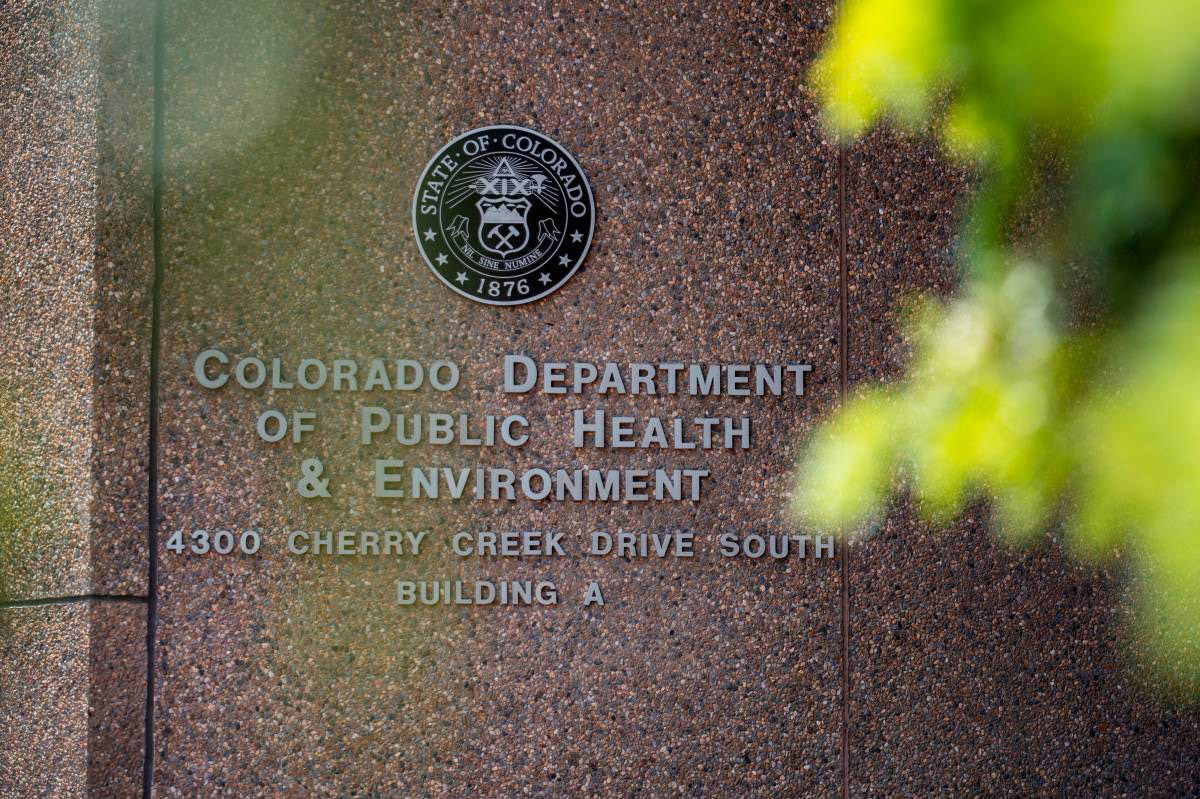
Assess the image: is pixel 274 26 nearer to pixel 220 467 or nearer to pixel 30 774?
pixel 220 467

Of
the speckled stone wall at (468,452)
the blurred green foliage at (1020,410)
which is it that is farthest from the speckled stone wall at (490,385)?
the blurred green foliage at (1020,410)

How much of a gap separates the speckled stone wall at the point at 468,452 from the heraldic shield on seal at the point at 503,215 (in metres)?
0.06

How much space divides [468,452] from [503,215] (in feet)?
2.59

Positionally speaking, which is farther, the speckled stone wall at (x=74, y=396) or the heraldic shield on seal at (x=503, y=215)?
the heraldic shield on seal at (x=503, y=215)

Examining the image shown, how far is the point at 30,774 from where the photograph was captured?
311 cm

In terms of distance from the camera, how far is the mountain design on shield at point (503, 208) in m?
3.21

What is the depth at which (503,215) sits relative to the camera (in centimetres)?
320

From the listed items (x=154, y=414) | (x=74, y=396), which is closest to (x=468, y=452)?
(x=154, y=414)

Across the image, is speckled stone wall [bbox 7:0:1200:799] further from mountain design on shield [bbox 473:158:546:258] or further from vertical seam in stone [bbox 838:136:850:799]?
mountain design on shield [bbox 473:158:546:258]

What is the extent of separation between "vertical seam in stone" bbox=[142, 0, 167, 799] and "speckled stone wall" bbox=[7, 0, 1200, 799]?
0.07 ft

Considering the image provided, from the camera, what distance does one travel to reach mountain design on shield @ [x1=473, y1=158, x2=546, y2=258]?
3.21 metres

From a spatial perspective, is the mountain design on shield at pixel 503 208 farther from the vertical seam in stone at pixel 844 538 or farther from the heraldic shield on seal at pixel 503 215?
the vertical seam in stone at pixel 844 538

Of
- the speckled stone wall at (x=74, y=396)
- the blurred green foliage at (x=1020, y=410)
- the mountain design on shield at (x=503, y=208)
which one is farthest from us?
the mountain design on shield at (x=503, y=208)

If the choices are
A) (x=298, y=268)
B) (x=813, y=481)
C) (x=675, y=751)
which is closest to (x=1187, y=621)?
(x=813, y=481)
